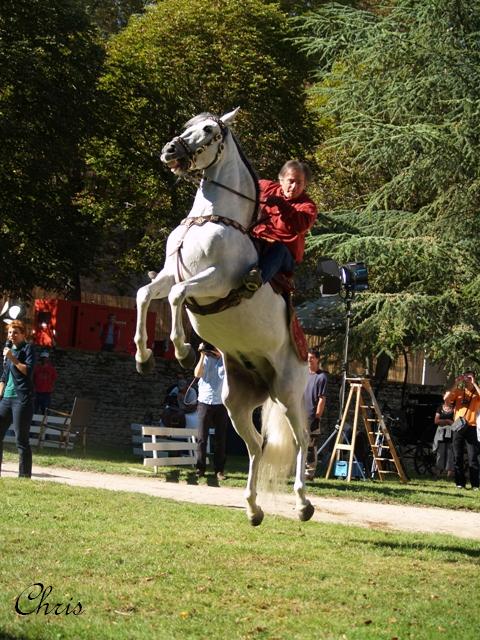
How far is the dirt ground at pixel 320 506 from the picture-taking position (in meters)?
13.1

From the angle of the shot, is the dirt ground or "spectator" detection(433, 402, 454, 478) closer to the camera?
the dirt ground

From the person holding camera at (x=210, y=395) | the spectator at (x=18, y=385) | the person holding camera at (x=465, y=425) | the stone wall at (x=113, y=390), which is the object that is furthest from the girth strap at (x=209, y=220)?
the stone wall at (x=113, y=390)

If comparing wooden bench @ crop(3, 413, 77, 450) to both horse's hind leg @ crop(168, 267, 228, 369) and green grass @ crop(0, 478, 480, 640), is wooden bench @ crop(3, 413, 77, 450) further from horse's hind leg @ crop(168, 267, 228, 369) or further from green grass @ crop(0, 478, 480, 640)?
horse's hind leg @ crop(168, 267, 228, 369)

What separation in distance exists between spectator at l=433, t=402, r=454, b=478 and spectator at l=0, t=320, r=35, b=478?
9233mm

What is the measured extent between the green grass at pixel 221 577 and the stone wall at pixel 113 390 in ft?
63.3

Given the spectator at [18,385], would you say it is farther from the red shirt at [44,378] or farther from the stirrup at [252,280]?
the red shirt at [44,378]

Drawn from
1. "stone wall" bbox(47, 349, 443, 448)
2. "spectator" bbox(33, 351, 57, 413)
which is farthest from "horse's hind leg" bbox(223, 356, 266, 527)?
"stone wall" bbox(47, 349, 443, 448)

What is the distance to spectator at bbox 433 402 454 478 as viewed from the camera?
21.2 meters

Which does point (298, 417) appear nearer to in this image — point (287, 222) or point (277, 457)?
point (277, 457)

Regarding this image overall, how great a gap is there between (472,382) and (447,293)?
626cm

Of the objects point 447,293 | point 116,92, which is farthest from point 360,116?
point 116,92

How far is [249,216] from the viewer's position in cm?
981

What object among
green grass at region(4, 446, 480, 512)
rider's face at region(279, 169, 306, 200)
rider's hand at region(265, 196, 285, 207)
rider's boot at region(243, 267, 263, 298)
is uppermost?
rider's face at region(279, 169, 306, 200)

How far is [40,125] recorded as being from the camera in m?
30.6
